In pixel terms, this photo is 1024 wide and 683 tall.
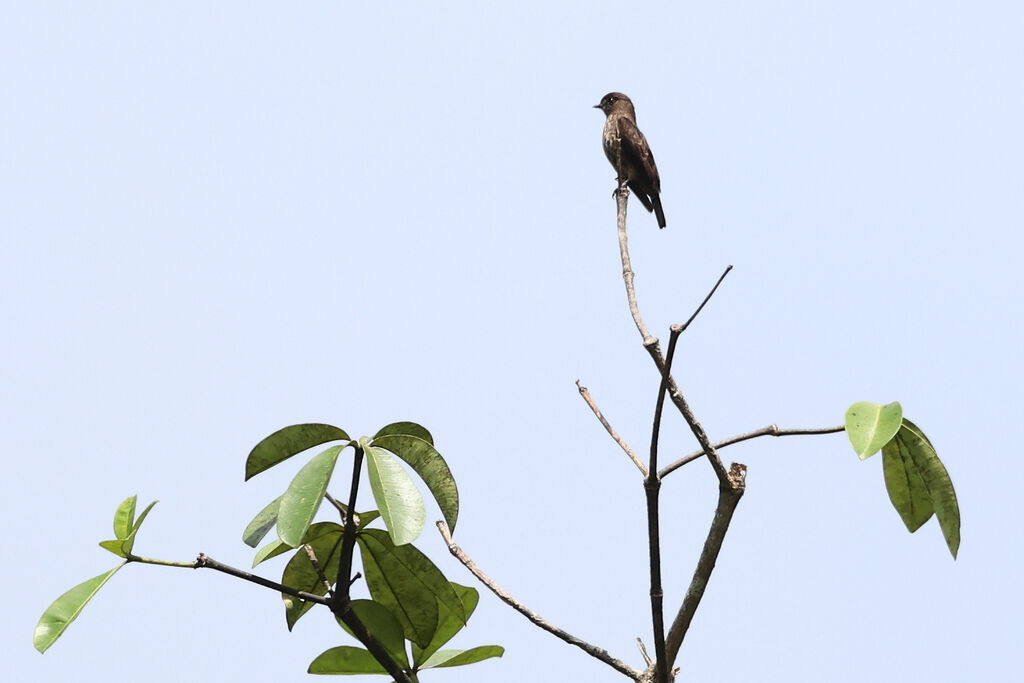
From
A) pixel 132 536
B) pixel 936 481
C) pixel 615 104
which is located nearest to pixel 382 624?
pixel 132 536

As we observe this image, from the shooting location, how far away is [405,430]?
1.99 m

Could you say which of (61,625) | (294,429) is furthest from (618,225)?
(61,625)

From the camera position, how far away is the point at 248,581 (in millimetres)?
1794

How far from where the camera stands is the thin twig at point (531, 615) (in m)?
2.09

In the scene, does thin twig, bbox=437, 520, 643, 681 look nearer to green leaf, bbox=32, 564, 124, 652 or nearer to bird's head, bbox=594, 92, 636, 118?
green leaf, bbox=32, 564, 124, 652

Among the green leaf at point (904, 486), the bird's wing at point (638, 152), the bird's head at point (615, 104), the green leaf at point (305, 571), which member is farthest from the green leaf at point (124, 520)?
the bird's head at point (615, 104)

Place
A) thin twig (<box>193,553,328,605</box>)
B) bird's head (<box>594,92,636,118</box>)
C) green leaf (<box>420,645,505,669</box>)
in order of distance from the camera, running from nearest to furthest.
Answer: thin twig (<box>193,553,328,605</box>), green leaf (<box>420,645,505,669</box>), bird's head (<box>594,92,636,118</box>)

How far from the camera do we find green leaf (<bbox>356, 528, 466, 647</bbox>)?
211cm

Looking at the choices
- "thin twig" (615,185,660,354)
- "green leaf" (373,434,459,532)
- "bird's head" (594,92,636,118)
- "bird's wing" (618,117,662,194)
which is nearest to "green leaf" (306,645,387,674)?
"green leaf" (373,434,459,532)

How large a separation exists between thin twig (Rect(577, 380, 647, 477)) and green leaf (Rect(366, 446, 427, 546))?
0.59 m

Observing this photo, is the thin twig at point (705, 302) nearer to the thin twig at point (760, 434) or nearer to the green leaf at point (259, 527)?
the thin twig at point (760, 434)

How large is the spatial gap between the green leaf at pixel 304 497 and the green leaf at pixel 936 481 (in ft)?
3.76

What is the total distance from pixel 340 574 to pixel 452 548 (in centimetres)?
47

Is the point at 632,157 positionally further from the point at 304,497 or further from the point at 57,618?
the point at 57,618
